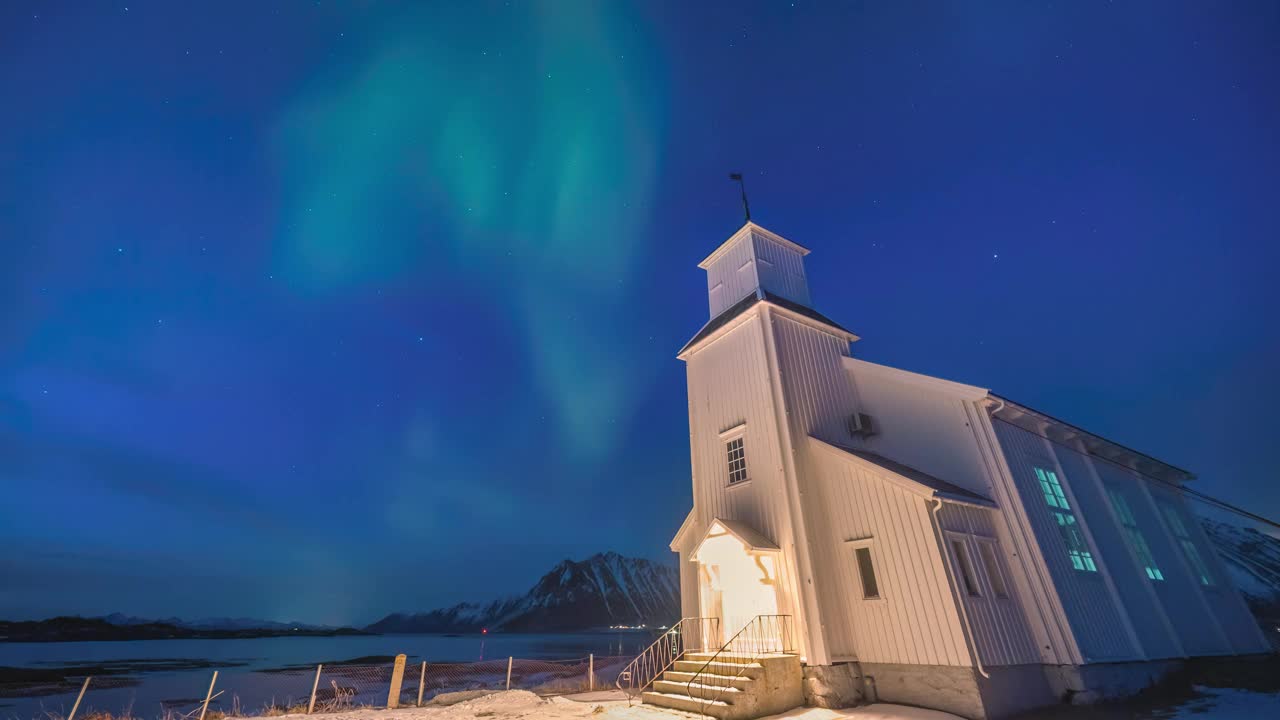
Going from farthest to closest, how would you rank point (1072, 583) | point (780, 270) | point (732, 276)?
point (732, 276)
point (780, 270)
point (1072, 583)

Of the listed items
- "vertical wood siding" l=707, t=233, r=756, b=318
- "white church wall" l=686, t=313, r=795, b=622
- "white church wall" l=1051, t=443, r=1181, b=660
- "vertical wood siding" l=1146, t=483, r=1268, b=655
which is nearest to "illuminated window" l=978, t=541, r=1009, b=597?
"white church wall" l=1051, t=443, r=1181, b=660

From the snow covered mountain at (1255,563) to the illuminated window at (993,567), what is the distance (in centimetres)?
2251

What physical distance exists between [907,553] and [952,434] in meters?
3.61

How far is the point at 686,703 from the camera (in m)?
9.89

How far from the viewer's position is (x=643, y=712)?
33.1 feet

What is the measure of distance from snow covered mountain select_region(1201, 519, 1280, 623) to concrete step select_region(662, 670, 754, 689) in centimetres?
2778

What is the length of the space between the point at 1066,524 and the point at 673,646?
10145 mm

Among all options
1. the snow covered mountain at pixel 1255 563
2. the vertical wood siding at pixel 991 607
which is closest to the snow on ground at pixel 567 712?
the vertical wood siding at pixel 991 607

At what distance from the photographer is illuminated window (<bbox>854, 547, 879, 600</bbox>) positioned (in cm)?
1080

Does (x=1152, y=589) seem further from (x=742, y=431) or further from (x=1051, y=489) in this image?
(x=742, y=431)

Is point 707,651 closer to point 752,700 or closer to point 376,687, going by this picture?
point 752,700

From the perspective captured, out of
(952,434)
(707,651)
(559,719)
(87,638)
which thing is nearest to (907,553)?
(952,434)

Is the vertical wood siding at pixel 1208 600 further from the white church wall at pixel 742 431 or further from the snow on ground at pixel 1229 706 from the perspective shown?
the white church wall at pixel 742 431

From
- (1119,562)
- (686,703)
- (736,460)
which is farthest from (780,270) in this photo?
(686,703)
